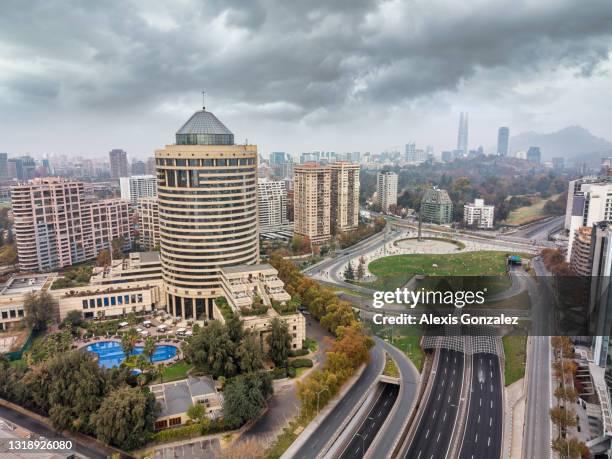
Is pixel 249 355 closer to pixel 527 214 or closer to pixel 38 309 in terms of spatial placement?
pixel 38 309

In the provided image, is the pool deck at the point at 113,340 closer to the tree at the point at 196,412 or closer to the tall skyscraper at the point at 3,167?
the tree at the point at 196,412

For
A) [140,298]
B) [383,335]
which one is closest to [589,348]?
[383,335]

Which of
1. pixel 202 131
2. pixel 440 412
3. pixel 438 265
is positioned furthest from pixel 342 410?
pixel 438 265

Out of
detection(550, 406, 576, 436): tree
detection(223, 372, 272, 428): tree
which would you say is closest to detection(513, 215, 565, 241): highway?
detection(550, 406, 576, 436): tree

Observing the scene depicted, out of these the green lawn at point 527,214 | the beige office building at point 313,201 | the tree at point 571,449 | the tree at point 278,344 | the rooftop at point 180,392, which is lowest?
the tree at point 571,449

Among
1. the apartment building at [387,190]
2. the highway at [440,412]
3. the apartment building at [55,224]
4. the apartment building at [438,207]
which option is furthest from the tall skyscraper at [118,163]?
the highway at [440,412]
